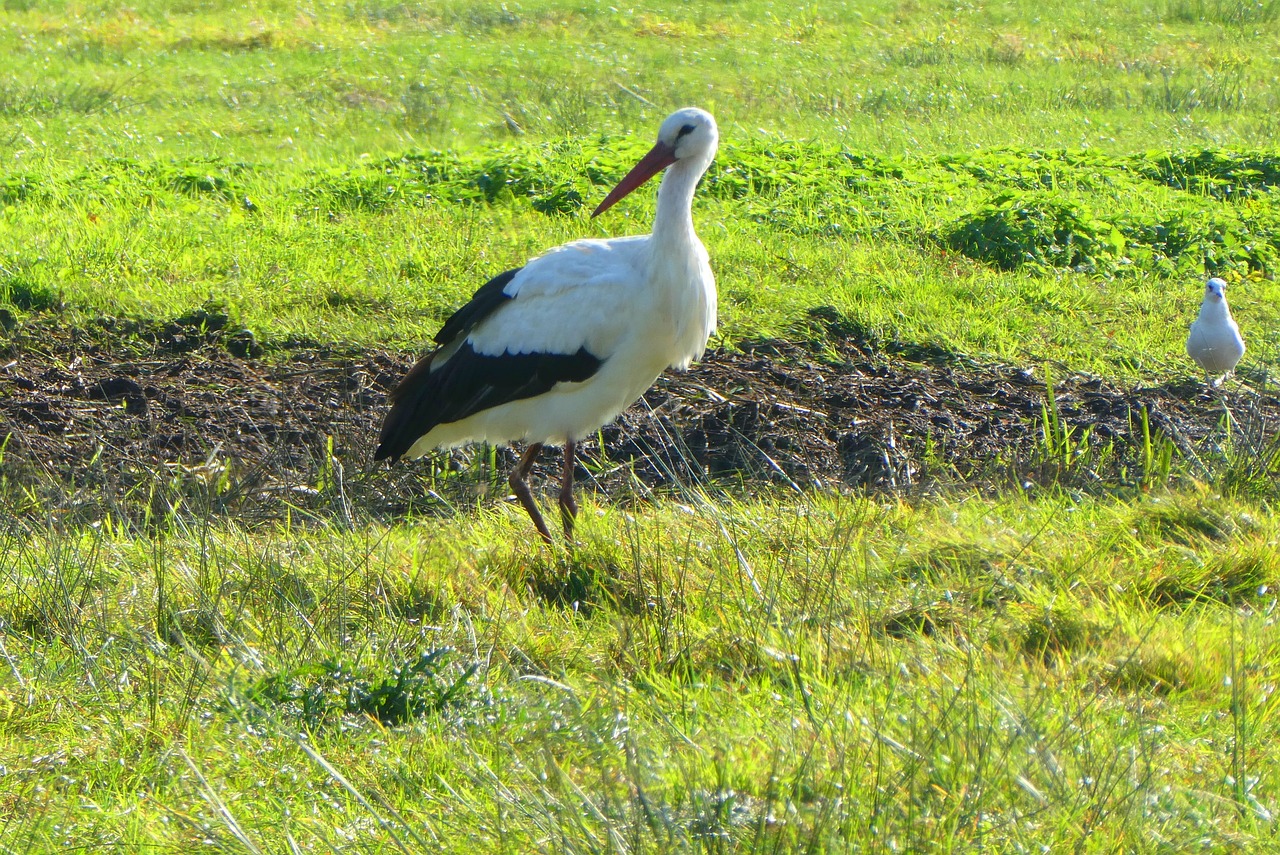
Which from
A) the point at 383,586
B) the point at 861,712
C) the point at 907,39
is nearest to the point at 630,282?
the point at 383,586

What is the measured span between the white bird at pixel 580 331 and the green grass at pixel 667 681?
631mm

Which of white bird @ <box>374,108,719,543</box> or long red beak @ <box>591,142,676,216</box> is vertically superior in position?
long red beak @ <box>591,142,676,216</box>

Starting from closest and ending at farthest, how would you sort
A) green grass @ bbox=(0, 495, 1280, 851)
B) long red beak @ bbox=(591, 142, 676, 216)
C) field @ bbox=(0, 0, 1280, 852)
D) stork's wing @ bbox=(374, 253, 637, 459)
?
1. green grass @ bbox=(0, 495, 1280, 851)
2. field @ bbox=(0, 0, 1280, 852)
3. stork's wing @ bbox=(374, 253, 637, 459)
4. long red beak @ bbox=(591, 142, 676, 216)

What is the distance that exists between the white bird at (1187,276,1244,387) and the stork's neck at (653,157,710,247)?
8.35 feet

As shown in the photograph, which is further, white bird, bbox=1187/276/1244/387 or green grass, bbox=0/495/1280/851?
white bird, bbox=1187/276/1244/387

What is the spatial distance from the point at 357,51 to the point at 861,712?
14.2 m

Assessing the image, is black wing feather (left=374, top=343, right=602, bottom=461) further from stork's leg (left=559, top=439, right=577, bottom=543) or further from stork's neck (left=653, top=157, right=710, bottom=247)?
stork's neck (left=653, top=157, right=710, bottom=247)

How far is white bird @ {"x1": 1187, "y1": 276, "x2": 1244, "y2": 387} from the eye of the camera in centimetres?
600

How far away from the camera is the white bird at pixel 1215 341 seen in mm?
6000

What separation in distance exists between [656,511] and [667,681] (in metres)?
1.37

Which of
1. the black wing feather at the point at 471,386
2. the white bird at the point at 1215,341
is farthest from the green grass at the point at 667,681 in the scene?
the white bird at the point at 1215,341

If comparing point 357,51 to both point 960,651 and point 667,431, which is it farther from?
point 960,651

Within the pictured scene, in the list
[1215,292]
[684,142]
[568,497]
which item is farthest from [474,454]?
[1215,292]

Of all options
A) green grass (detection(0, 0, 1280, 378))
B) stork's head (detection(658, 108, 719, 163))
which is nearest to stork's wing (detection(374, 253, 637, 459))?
stork's head (detection(658, 108, 719, 163))
